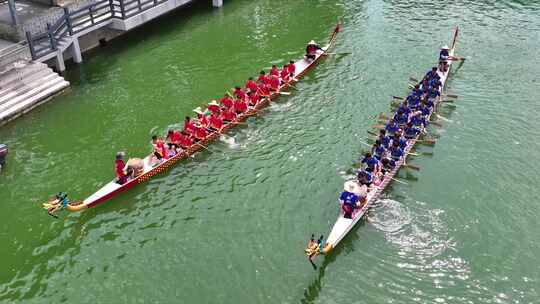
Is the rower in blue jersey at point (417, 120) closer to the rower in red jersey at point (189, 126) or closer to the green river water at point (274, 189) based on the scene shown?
the green river water at point (274, 189)

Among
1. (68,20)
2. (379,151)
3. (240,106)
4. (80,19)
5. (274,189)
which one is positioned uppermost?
(68,20)

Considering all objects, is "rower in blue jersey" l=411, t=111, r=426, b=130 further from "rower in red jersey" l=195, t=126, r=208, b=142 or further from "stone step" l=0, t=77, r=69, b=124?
"stone step" l=0, t=77, r=69, b=124

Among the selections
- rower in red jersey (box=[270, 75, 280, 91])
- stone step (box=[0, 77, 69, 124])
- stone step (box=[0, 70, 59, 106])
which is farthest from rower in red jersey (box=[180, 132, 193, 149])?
stone step (box=[0, 70, 59, 106])

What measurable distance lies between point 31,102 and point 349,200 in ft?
54.9

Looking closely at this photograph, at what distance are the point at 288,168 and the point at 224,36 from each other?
52.2 feet

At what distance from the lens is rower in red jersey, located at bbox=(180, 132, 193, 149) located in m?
20.5

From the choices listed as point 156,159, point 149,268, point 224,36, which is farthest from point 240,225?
point 224,36

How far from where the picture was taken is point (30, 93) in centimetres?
2425

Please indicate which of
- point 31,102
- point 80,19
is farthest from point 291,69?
point 31,102

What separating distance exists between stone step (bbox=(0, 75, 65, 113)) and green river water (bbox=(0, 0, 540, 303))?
2.78 feet

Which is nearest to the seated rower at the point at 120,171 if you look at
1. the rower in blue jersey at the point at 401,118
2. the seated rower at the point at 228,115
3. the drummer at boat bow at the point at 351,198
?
the seated rower at the point at 228,115

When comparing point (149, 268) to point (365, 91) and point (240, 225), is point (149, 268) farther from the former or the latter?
point (365, 91)

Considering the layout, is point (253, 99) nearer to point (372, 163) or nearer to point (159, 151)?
point (159, 151)

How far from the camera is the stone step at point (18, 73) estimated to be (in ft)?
77.7
